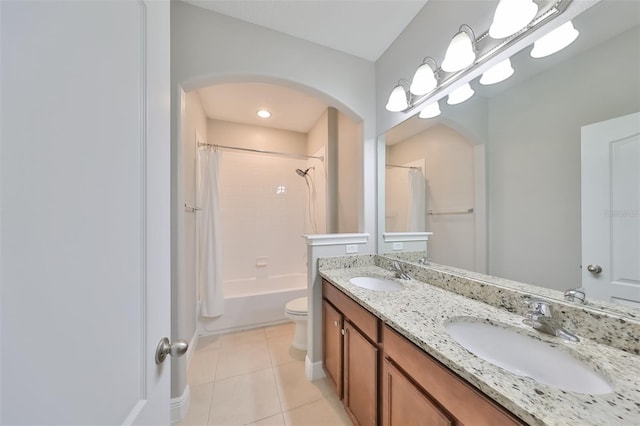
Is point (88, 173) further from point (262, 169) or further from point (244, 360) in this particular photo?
point (262, 169)

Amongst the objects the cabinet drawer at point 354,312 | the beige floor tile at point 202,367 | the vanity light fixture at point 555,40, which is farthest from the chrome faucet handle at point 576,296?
the beige floor tile at point 202,367

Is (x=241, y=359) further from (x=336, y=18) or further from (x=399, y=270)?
(x=336, y=18)

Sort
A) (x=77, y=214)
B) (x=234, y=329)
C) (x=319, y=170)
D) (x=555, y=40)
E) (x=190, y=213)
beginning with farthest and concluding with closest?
1. (x=319, y=170)
2. (x=234, y=329)
3. (x=190, y=213)
4. (x=555, y=40)
5. (x=77, y=214)

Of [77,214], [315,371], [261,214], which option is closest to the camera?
[77,214]

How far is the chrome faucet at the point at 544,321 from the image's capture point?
78 centimetres

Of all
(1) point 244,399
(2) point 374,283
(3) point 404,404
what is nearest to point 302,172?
(2) point 374,283

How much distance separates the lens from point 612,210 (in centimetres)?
78

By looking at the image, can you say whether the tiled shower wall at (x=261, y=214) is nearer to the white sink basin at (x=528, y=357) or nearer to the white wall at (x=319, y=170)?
the white wall at (x=319, y=170)

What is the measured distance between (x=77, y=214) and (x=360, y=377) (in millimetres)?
1368

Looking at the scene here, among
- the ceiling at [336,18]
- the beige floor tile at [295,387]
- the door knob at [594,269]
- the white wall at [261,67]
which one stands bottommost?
the beige floor tile at [295,387]

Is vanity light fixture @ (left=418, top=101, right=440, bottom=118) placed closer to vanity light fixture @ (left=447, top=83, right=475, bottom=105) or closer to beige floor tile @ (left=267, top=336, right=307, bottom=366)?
vanity light fixture @ (left=447, top=83, right=475, bottom=105)

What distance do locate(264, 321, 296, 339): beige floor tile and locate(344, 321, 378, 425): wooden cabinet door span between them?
1.21 meters

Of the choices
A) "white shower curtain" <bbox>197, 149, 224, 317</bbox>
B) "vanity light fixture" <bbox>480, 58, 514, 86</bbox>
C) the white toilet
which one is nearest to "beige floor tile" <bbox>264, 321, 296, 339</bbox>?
the white toilet

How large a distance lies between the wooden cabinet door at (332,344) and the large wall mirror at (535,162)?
786 mm
